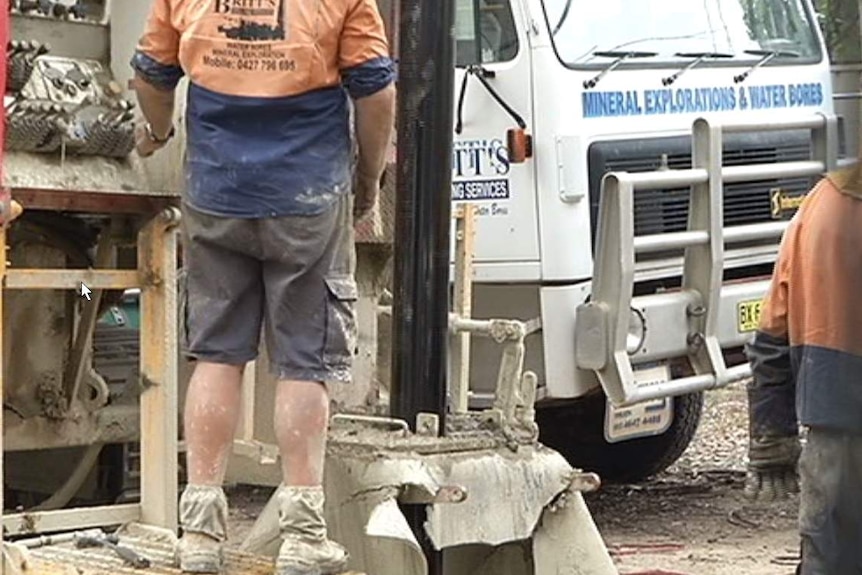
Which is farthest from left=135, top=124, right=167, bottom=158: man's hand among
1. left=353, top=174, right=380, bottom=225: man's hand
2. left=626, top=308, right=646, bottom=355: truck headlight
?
left=626, top=308, right=646, bottom=355: truck headlight

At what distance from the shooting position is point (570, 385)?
6.95 metres

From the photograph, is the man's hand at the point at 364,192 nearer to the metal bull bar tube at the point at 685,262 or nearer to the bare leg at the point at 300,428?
the bare leg at the point at 300,428

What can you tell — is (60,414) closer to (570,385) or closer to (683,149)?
(570,385)

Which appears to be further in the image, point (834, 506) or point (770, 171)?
point (770, 171)

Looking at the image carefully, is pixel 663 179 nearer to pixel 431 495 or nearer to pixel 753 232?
pixel 753 232

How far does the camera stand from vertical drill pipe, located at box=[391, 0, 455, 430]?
14.6ft

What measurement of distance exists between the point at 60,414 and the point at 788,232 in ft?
8.22

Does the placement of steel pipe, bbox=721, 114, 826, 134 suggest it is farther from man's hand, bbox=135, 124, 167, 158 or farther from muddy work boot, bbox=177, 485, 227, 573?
muddy work boot, bbox=177, 485, 227, 573

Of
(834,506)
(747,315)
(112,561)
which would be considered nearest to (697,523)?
(747,315)

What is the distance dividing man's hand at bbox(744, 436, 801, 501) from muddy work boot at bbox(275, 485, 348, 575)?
94 cm

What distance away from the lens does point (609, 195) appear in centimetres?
668

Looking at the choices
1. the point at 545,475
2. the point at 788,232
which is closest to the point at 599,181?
the point at 545,475

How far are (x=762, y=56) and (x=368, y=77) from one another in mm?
4321

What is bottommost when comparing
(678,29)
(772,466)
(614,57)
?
(772,466)
